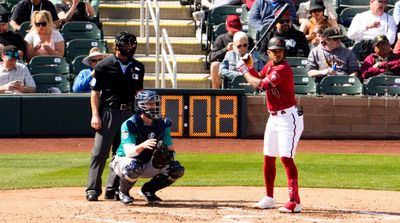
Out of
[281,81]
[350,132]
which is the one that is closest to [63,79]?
[350,132]

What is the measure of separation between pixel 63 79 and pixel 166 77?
238 centimetres

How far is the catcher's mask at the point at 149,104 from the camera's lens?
10953 millimetres

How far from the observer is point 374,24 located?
19812 mm

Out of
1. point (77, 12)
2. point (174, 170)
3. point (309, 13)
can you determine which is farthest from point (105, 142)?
point (309, 13)

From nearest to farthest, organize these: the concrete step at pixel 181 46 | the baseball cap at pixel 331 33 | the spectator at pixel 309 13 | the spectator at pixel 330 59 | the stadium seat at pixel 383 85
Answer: the baseball cap at pixel 331 33 → the spectator at pixel 330 59 → the stadium seat at pixel 383 85 → the spectator at pixel 309 13 → the concrete step at pixel 181 46

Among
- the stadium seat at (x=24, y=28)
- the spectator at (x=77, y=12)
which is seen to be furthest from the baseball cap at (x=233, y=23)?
the stadium seat at (x=24, y=28)

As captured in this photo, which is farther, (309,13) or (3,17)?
(309,13)

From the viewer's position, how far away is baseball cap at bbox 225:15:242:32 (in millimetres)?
19286

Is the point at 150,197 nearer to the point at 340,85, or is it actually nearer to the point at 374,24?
the point at 340,85

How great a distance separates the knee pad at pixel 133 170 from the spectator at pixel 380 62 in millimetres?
8730

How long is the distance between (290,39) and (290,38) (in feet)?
0.08

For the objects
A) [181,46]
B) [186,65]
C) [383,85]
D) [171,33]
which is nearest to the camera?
[383,85]

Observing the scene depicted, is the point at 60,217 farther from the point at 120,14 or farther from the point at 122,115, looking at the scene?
the point at 120,14

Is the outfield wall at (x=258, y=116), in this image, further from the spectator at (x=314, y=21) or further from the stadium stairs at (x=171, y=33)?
the stadium stairs at (x=171, y=33)
